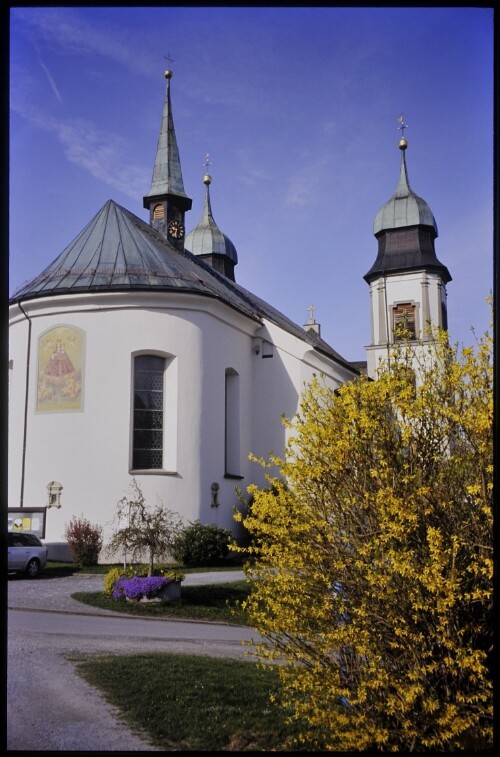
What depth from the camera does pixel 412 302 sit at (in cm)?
3438

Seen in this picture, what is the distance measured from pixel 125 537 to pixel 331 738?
8.96 metres

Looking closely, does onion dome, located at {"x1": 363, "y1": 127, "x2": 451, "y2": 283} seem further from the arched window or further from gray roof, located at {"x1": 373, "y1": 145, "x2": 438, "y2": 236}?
the arched window

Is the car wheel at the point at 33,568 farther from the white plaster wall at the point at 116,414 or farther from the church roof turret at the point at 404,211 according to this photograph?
the church roof turret at the point at 404,211

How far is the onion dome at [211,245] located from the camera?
126 feet

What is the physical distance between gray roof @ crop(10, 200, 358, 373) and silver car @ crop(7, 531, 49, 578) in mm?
7381

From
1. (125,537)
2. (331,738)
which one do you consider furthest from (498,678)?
(125,537)

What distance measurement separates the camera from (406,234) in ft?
114

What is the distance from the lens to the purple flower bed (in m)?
12.4

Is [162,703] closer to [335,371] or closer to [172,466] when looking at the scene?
[172,466]

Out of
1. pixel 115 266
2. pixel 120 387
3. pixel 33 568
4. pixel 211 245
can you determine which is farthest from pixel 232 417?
pixel 211 245

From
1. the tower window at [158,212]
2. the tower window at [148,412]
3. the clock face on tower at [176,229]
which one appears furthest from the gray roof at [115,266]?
the tower window at [148,412]

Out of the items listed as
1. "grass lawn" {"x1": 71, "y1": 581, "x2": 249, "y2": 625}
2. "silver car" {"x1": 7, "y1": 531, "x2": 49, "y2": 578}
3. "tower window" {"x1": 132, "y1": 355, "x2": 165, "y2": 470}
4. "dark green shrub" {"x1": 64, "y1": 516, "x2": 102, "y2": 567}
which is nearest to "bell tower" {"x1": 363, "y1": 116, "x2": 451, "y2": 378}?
"tower window" {"x1": 132, "y1": 355, "x2": 165, "y2": 470}

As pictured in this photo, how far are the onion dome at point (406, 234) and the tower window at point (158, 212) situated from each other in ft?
37.8

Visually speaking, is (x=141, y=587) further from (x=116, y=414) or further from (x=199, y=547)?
(x=116, y=414)
